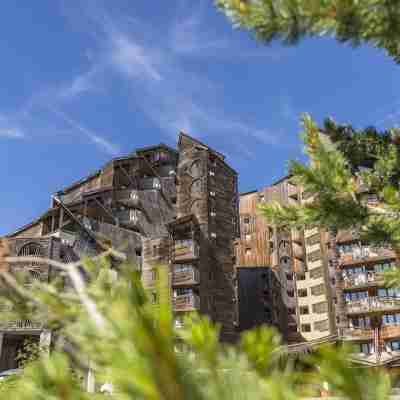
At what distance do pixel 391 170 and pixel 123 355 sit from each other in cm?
586

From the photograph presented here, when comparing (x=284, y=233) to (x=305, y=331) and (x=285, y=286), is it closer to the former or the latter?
(x=285, y=286)

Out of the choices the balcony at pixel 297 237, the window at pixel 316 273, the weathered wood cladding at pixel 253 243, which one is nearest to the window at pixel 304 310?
the window at pixel 316 273

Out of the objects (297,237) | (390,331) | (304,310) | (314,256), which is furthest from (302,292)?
(390,331)

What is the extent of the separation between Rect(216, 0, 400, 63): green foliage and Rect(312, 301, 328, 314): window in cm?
5259

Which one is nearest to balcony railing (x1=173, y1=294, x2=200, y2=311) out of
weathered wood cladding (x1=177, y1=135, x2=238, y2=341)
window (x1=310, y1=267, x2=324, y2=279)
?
weathered wood cladding (x1=177, y1=135, x2=238, y2=341)

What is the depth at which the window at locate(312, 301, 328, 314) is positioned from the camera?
5312 cm

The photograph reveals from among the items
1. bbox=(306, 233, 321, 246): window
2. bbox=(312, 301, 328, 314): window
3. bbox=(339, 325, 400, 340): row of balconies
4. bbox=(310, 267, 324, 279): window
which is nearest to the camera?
bbox=(339, 325, 400, 340): row of balconies

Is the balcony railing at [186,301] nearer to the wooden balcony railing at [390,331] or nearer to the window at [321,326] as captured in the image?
the wooden balcony railing at [390,331]

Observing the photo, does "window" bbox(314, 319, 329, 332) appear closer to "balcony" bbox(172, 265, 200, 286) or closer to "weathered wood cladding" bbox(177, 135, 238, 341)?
"weathered wood cladding" bbox(177, 135, 238, 341)

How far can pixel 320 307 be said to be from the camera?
54219mm

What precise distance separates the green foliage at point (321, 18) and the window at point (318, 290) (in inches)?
2105

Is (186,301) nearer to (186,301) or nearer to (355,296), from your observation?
(186,301)

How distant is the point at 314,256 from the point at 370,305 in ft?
56.8

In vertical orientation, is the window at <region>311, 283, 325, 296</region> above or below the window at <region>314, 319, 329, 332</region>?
above
